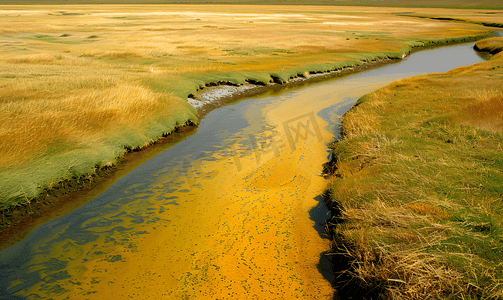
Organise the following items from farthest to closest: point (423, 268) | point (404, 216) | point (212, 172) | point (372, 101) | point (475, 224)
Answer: point (372, 101) < point (212, 172) < point (404, 216) < point (475, 224) < point (423, 268)

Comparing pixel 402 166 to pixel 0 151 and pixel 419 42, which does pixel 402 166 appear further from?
pixel 419 42

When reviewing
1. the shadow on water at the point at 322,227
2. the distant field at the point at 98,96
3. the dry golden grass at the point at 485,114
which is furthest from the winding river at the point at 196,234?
the dry golden grass at the point at 485,114

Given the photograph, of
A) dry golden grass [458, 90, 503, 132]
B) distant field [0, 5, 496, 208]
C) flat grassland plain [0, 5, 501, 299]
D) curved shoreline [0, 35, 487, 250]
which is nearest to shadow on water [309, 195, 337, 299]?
flat grassland plain [0, 5, 501, 299]

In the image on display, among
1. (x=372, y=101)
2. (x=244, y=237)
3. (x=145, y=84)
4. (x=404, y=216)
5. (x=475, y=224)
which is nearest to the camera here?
(x=475, y=224)

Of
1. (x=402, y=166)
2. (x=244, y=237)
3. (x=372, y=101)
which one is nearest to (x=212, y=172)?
(x=244, y=237)

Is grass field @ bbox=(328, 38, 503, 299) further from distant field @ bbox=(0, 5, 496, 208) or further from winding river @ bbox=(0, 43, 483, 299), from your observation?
distant field @ bbox=(0, 5, 496, 208)
